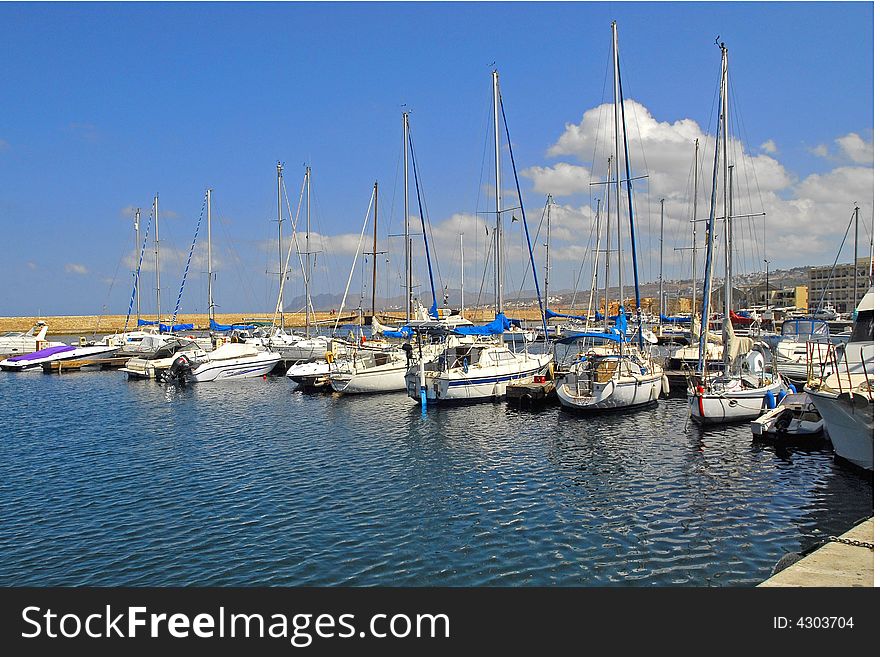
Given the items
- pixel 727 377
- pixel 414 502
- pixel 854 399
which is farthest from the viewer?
pixel 727 377

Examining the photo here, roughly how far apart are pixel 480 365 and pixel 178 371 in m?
24.7

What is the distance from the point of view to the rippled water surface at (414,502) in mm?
14352

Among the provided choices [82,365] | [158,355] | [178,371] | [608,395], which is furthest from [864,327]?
[82,365]

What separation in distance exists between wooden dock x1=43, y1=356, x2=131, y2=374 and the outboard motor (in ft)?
53.4

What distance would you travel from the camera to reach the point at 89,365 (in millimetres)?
64500

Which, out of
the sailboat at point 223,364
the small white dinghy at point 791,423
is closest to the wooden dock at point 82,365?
the sailboat at point 223,364

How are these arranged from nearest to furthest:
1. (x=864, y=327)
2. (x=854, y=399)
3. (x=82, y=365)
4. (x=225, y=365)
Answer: (x=854, y=399) → (x=864, y=327) → (x=225, y=365) → (x=82, y=365)

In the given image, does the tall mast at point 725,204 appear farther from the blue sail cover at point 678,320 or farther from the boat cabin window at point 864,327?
the blue sail cover at point 678,320

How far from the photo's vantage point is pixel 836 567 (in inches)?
419

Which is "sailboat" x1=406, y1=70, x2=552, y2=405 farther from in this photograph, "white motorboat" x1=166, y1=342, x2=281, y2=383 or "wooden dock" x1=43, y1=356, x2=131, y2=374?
"wooden dock" x1=43, y1=356, x2=131, y2=374
